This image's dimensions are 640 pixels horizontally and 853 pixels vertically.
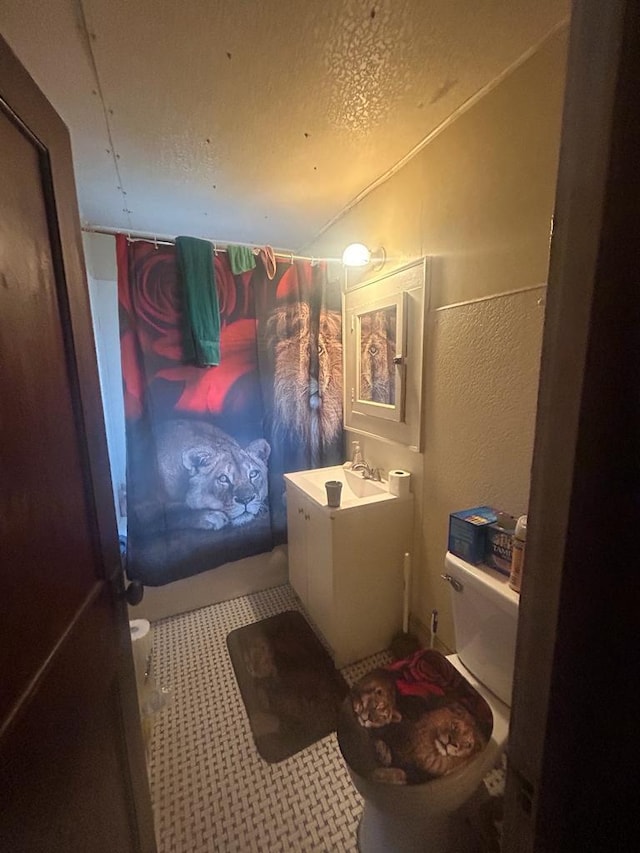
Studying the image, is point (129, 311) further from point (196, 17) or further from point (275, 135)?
point (196, 17)

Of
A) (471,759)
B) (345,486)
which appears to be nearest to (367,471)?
(345,486)

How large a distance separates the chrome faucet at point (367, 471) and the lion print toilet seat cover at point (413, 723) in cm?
94

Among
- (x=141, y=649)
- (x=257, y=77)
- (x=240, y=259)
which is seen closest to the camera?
(x=257, y=77)

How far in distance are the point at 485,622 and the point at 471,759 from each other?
342 mm

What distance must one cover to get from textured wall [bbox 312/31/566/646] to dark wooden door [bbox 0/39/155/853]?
1.22 m

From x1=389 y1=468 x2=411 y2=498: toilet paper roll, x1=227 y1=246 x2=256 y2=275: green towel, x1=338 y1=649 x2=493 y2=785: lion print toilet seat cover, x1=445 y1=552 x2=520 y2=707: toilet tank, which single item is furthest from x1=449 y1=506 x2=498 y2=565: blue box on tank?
x1=227 y1=246 x2=256 y2=275: green towel

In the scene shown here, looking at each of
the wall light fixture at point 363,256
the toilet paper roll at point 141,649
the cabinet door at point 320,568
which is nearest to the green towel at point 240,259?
the wall light fixture at point 363,256

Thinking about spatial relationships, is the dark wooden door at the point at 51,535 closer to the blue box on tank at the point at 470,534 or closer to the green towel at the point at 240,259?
the blue box on tank at the point at 470,534

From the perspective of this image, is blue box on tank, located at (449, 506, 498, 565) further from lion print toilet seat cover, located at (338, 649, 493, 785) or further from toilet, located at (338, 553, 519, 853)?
lion print toilet seat cover, located at (338, 649, 493, 785)

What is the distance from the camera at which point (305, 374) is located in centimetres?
215

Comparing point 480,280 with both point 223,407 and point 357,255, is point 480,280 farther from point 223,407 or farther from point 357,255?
point 223,407

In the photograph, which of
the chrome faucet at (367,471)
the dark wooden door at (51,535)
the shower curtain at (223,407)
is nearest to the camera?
the dark wooden door at (51,535)

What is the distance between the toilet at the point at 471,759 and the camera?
2.89 ft

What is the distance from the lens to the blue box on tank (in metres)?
1.15
